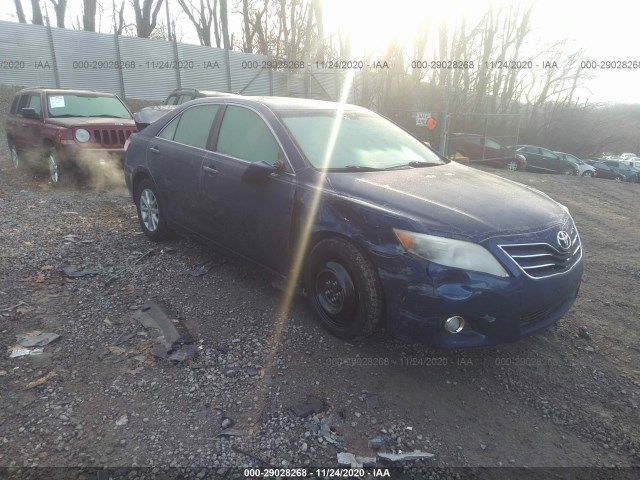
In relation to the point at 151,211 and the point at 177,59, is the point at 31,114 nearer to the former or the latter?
the point at 151,211

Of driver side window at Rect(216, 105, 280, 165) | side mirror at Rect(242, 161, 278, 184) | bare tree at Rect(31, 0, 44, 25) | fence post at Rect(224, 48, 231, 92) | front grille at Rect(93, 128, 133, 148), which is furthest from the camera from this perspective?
bare tree at Rect(31, 0, 44, 25)

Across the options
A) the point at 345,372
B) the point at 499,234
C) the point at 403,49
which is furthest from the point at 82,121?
the point at 403,49

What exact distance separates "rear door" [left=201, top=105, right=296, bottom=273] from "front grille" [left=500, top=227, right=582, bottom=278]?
158 centimetres

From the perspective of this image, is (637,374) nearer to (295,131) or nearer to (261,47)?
(295,131)

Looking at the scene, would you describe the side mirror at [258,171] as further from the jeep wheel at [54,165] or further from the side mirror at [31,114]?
the side mirror at [31,114]

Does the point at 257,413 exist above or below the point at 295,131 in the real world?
below

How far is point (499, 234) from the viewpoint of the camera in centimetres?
268

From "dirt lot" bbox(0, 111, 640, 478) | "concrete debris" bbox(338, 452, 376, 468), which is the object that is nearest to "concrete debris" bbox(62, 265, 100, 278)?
"dirt lot" bbox(0, 111, 640, 478)

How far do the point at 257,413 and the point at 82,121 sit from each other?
6.90 m

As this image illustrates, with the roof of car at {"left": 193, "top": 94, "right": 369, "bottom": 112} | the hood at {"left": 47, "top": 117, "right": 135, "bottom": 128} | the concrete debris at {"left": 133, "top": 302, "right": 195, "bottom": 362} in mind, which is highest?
the roof of car at {"left": 193, "top": 94, "right": 369, "bottom": 112}

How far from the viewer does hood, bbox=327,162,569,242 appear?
270 centimetres

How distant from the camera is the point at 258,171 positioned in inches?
131

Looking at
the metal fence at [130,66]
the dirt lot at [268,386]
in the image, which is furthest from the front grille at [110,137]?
the metal fence at [130,66]

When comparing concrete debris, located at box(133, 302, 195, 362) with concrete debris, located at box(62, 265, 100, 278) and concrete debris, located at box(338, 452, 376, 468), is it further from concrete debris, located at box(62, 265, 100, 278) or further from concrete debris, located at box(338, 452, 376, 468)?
concrete debris, located at box(338, 452, 376, 468)
